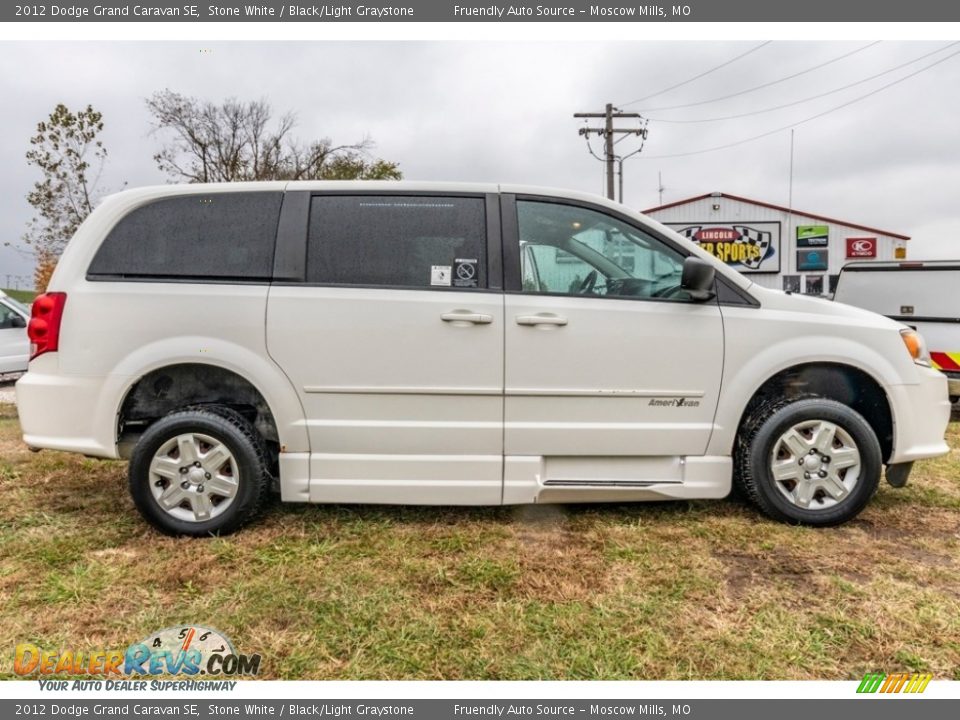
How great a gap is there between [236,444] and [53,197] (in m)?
25.2

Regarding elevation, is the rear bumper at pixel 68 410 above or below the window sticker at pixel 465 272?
below

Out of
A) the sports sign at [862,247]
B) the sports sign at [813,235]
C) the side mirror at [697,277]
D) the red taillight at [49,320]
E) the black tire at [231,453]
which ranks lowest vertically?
the black tire at [231,453]

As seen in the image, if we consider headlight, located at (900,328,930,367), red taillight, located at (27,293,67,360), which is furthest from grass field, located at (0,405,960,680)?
red taillight, located at (27,293,67,360)

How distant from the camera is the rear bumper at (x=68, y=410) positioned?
3121mm

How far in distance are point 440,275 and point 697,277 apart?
4.34 ft

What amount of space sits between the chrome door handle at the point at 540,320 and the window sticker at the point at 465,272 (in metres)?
0.31

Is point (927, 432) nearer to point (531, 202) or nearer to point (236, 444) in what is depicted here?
point (531, 202)

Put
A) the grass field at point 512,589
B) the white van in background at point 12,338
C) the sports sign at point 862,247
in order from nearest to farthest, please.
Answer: the grass field at point 512,589 → the white van in background at point 12,338 → the sports sign at point 862,247

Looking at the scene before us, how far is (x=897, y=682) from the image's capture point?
2.09m

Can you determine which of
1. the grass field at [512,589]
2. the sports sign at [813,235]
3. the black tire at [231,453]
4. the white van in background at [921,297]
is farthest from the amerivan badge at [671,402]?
the sports sign at [813,235]

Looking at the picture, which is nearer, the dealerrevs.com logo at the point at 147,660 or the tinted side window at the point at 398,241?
the dealerrevs.com logo at the point at 147,660

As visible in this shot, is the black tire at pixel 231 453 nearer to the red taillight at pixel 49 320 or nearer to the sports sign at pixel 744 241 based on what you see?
the red taillight at pixel 49 320

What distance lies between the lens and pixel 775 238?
26.9 meters

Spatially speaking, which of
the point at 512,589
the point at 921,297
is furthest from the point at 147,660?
the point at 921,297
